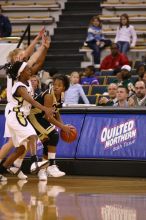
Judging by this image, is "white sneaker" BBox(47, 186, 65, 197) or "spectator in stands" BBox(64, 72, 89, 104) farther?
"spectator in stands" BBox(64, 72, 89, 104)

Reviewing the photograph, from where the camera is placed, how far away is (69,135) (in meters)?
12.0

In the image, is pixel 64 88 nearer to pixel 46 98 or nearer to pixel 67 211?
pixel 46 98

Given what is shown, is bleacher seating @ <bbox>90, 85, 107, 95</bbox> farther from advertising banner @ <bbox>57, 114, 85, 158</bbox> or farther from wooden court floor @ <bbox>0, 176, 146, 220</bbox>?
wooden court floor @ <bbox>0, 176, 146, 220</bbox>

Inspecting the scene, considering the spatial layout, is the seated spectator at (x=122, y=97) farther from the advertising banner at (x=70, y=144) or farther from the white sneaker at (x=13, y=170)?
the white sneaker at (x=13, y=170)

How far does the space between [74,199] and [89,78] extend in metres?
9.81

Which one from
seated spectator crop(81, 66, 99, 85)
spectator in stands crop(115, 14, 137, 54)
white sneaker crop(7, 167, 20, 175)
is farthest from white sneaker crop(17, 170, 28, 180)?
spectator in stands crop(115, 14, 137, 54)

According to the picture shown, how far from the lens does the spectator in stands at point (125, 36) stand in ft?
68.1

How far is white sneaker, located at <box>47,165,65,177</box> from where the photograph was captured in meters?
12.2

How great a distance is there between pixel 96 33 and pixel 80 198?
1189 cm

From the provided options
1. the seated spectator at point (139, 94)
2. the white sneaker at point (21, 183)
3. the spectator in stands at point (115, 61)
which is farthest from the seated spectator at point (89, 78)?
the white sneaker at point (21, 183)

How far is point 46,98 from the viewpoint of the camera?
39.3ft

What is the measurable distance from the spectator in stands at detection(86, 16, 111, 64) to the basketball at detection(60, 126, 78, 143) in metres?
9.18

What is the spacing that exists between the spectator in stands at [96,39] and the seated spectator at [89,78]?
184 centimetres

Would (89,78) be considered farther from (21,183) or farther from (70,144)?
(21,183)
